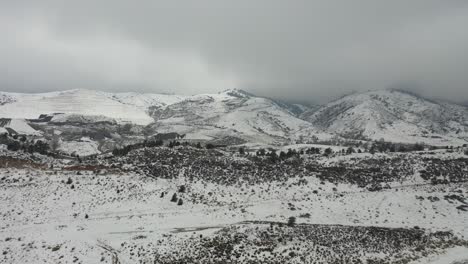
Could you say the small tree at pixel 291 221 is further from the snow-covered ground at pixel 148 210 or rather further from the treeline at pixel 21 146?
the treeline at pixel 21 146

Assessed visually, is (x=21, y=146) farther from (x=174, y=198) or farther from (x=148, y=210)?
(x=148, y=210)

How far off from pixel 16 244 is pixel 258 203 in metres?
30.8

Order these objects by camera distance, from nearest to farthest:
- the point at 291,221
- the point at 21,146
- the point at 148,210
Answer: the point at 291,221, the point at 148,210, the point at 21,146

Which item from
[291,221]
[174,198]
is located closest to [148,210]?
[174,198]

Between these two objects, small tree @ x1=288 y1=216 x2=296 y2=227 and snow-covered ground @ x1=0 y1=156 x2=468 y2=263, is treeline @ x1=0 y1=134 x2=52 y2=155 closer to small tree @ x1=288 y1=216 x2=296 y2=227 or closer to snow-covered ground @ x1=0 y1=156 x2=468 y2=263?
snow-covered ground @ x1=0 y1=156 x2=468 y2=263

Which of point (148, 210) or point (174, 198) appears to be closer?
point (148, 210)

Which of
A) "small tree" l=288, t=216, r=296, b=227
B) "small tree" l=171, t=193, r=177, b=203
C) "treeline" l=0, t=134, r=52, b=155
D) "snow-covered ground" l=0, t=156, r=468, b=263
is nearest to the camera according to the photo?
"snow-covered ground" l=0, t=156, r=468, b=263

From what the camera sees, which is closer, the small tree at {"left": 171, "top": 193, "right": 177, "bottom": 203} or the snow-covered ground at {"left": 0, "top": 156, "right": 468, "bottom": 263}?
the snow-covered ground at {"left": 0, "top": 156, "right": 468, "bottom": 263}

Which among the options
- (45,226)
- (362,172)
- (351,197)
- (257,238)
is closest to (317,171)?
(362,172)

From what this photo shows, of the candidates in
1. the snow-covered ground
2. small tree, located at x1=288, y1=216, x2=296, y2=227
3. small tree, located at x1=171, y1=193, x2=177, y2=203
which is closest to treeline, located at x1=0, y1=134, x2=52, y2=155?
the snow-covered ground

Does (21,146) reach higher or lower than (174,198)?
higher

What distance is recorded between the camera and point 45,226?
41500 mm

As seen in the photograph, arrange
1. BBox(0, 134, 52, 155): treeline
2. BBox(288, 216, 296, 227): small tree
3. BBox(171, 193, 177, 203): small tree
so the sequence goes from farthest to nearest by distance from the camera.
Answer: BBox(0, 134, 52, 155): treeline → BBox(171, 193, 177, 203): small tree → BBox(288, 216, 296, 227): small tree

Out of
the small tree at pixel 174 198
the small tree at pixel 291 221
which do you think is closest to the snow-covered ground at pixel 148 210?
the small tree at pixel 174 198
